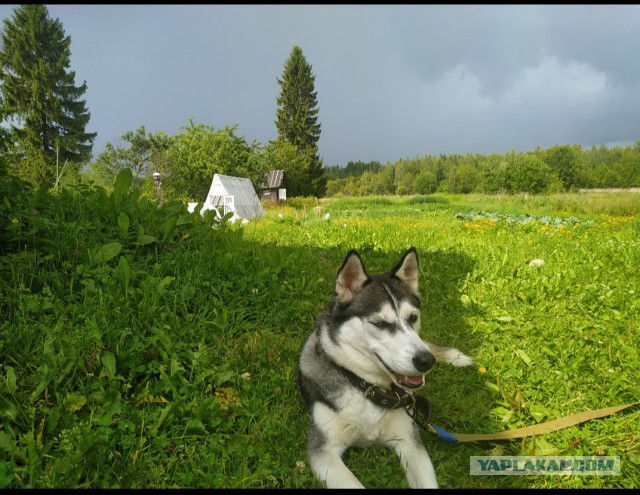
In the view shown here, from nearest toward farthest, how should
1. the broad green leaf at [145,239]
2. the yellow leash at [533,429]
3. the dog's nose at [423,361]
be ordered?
the dog's nose at [423,361] < the yellow leash at [533,429] < the broad green leaf at [145,239]

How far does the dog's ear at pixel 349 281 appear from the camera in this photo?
9.24 feet

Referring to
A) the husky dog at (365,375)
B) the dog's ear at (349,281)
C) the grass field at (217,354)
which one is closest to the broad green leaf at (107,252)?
the grass field at (217,354)

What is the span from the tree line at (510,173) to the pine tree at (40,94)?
44702 mm

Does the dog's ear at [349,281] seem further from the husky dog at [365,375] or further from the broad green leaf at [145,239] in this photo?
the broad green leaf at [145,239]

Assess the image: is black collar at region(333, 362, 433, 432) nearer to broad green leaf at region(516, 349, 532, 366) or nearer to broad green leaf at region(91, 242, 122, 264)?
broad green leaf at region(516, 349, 532, 366)

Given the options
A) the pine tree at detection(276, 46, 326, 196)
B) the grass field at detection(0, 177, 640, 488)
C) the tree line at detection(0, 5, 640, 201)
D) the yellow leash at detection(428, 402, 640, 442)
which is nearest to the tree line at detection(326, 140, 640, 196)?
the tree line at detection(0, 5, 640, 201)

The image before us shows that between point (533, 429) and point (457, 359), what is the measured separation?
102cm

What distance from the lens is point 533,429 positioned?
287 cm

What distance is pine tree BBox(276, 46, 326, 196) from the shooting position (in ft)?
181

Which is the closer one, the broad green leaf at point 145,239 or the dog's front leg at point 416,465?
the dog's front leg at point 416,465

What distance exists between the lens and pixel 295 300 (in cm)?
449

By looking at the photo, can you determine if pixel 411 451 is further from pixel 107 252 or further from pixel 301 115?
pixel 301 115

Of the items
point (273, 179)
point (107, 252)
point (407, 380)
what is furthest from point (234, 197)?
point (273, 179)
